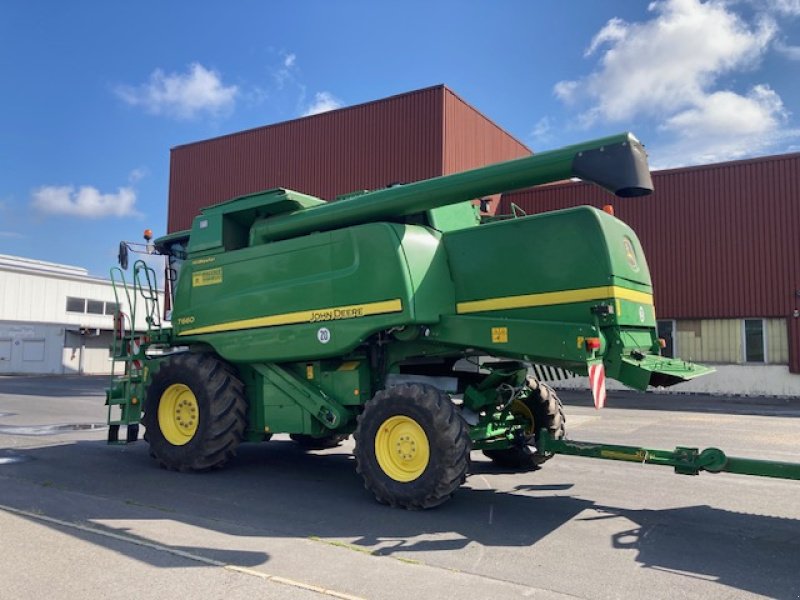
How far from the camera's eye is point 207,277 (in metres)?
8.28

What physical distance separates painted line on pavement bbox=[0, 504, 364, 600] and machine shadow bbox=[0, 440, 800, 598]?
0.32 ft

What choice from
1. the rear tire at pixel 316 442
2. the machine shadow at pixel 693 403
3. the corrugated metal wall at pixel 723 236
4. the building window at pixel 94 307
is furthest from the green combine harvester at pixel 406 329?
the building window at pixel 94 307

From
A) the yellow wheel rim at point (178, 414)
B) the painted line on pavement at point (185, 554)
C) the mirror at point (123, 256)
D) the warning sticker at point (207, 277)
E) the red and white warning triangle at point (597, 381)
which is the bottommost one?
the painted line on pavement at point (185, 554)

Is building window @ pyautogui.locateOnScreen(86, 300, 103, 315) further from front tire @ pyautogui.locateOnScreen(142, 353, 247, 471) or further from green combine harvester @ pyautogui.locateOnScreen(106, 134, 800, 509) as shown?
front tire @ pyautogui.locateOnScreen(142, 353, 247, 471)

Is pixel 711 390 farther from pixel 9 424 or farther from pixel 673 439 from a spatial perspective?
pixel 9 424

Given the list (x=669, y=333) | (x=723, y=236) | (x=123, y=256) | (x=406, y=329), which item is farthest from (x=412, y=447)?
(x=723, y=236)

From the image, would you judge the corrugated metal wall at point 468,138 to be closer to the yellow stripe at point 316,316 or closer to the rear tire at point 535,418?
the rear tire at point 535,418

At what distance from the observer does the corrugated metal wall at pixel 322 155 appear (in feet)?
79.2

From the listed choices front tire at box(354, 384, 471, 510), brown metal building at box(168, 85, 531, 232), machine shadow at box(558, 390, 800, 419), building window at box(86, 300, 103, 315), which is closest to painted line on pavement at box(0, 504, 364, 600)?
front tire at box(354, 384, 471, 510)

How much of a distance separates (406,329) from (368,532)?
213 cm

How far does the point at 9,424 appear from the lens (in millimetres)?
12703

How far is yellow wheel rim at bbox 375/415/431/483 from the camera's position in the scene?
627 centimetres

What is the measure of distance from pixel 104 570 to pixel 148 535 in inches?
32.2

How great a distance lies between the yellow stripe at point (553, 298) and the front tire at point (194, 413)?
3.05 m
